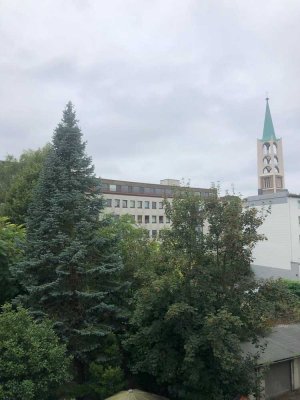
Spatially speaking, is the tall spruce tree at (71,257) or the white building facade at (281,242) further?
the white building facade at (281,242)

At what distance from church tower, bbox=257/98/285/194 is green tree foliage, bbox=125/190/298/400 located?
4001 inches

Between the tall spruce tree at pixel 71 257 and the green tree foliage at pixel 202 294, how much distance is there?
2285mm

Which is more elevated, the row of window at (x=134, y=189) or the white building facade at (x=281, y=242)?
the row of window at (x=134, y=189)

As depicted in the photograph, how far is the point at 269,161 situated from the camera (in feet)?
385

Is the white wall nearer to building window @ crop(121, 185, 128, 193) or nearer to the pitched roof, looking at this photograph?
building window @ crop(121, 185, 128, 193)

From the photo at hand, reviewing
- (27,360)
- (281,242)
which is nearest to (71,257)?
(27,360)

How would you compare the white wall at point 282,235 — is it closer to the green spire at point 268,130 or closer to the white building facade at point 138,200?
the white building facade at point 138,200

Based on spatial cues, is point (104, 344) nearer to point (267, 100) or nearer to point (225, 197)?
point (225, 197)

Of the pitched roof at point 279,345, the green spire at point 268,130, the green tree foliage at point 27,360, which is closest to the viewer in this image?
the green tree foliage at point 27,360

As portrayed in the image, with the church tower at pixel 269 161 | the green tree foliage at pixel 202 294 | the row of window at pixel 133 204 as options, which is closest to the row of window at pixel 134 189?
the row of window at pixel 133 204

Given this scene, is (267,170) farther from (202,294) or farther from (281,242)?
(202,294)

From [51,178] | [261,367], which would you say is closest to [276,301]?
[261,367]

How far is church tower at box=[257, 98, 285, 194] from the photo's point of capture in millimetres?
115188

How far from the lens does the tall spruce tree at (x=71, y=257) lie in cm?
1706
